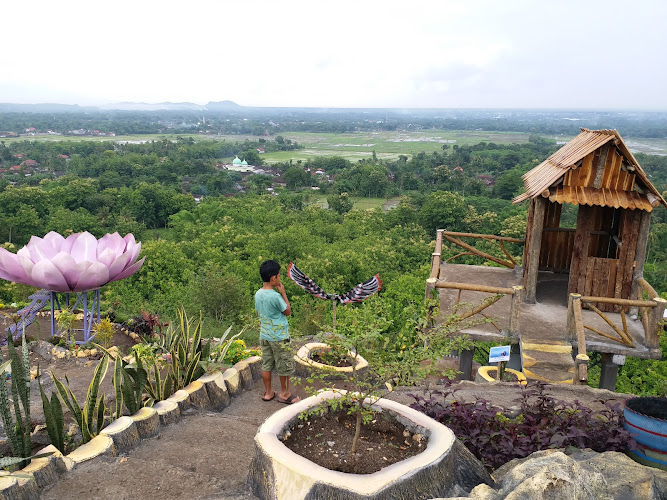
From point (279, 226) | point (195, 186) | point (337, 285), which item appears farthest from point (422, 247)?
point (195, 186)

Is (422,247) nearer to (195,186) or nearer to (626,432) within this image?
(626,432)

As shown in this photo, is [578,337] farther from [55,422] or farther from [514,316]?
[55,422]

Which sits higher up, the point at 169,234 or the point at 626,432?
the point at 626,432

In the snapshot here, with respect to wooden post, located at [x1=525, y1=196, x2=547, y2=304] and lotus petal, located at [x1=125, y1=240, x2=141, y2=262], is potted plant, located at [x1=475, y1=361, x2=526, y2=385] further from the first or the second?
lotus petal, located at [x1=125, y1=240, x2=141, y2=262]

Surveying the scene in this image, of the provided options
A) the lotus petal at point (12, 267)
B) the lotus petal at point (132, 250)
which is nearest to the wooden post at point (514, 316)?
the lotus petal at point (132, 250)

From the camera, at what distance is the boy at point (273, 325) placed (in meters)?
4.86

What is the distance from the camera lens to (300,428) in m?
3.67

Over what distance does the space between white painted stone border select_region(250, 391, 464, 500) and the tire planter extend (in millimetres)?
1530

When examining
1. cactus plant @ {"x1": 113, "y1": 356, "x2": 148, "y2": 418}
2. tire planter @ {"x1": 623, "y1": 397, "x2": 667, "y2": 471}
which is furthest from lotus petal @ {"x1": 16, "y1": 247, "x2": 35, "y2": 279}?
tire planter @ {"x1": 623, "y1": 397, "x2": 667, "y2": 471}

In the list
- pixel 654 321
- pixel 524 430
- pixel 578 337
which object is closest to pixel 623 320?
pixel 654 321

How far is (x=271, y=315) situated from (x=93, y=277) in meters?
2.00

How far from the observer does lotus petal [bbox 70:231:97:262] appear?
6.16 meters

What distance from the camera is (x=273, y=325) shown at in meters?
4.97

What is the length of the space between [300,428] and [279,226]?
2531 cm
